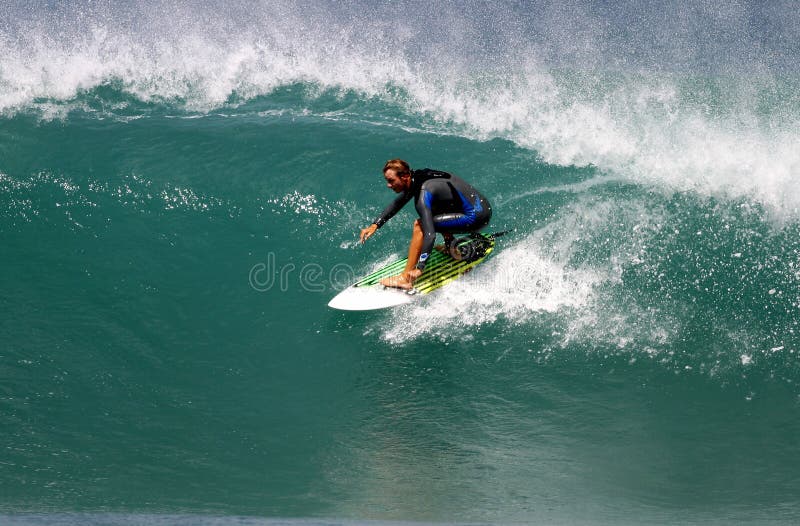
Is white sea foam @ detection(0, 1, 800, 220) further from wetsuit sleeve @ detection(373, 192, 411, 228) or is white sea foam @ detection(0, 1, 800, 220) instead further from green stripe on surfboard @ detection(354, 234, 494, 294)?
wetsuit sleeve @ detection(373, 192, 411, 228)

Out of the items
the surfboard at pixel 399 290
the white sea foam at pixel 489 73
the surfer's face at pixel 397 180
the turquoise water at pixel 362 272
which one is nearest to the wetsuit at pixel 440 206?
the surfer's face at pixel 397 180

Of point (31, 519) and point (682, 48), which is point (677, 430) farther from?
point (682, 48)

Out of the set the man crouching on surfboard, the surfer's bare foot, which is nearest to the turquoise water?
the surfer's bare foot

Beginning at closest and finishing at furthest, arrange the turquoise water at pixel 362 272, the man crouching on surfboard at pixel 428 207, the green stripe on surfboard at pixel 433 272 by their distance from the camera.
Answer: the turquoise water at pixel 362 272
the man crouching on surfboard at pixel 428 207
the green stripe on surfboard at pixel 433 272

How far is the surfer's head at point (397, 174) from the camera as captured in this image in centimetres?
693

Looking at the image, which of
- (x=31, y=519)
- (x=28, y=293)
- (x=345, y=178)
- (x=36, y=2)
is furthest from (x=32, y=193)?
(x=36, y=2)

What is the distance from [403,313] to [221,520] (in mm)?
3546

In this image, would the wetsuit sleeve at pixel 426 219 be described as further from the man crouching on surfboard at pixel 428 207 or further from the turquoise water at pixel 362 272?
the turquoise water at pixel 362 272

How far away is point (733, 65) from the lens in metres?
14.5

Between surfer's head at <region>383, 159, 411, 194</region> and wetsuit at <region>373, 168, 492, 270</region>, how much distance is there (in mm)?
112

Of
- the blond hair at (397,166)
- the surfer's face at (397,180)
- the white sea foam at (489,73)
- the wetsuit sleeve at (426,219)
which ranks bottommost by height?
the wetsuit sleeve at (426,219)

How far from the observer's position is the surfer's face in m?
6.94

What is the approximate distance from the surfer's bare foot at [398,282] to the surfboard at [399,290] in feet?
0.17

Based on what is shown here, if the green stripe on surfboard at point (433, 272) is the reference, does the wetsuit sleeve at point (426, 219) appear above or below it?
above
